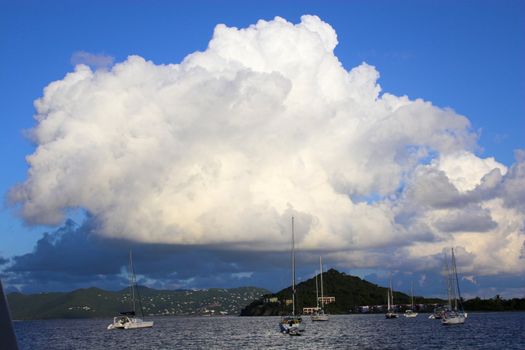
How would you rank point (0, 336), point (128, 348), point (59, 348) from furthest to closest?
point (59, 348) < point (128, 348) < point (0, 336)

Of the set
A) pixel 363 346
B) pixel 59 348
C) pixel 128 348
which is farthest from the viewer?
pixel 59 348

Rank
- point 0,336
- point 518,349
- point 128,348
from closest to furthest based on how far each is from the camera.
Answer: point 0,336, point 518,349, point 128,348

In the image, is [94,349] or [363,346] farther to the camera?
[94,349]

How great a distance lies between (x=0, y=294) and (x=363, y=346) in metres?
123

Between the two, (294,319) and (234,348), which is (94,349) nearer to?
(234,348)

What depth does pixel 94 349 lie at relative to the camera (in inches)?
5477

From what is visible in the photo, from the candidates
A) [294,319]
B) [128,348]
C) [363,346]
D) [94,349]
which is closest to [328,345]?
[363,346]

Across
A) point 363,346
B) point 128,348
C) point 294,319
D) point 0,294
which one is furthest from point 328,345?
point 0,294

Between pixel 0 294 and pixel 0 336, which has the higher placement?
pixel 0 294

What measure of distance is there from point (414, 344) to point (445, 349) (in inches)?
592

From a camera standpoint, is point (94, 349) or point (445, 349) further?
point (94, 349)

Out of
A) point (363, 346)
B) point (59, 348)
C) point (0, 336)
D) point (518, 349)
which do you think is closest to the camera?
point (0, 336)

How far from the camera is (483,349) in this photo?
11044cm

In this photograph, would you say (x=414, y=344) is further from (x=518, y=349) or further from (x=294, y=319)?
(x=294, y=319)
